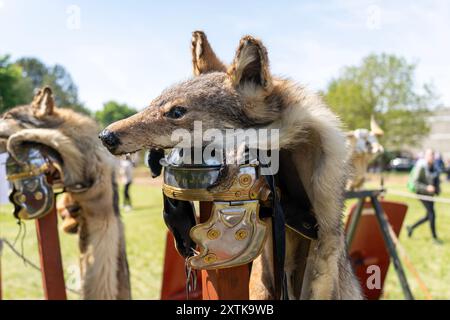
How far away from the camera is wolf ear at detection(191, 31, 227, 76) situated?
149 cm

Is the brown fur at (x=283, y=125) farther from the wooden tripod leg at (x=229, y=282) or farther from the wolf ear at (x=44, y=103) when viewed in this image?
the wolf ear at (x=44, y=103)

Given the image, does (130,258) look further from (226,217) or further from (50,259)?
(226,217)

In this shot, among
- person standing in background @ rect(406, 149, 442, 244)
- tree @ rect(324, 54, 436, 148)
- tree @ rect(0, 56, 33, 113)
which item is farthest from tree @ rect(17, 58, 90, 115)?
person standing in background @ rect(406, 149, 442, 244)

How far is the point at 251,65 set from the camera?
130 cm

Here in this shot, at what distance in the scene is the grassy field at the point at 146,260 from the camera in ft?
17.2

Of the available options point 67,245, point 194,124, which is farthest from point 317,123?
point 67,245

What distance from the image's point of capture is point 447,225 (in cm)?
980

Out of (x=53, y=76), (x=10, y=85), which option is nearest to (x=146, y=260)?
(x=10, y=85)

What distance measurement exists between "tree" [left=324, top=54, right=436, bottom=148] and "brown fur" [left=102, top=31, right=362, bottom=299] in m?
26.0

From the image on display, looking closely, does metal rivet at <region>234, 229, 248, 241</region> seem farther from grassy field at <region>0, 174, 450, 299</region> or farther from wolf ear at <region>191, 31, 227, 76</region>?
grassy field at <region>0, 174, 450, 299</region>

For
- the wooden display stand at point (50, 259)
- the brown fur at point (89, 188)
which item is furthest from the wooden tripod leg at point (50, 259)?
the brown fur at point (89, 188)

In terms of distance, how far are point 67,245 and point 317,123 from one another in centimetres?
767

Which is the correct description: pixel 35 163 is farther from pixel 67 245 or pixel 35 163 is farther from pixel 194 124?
pixel 67 245

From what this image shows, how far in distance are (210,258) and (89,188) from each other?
1.52m
